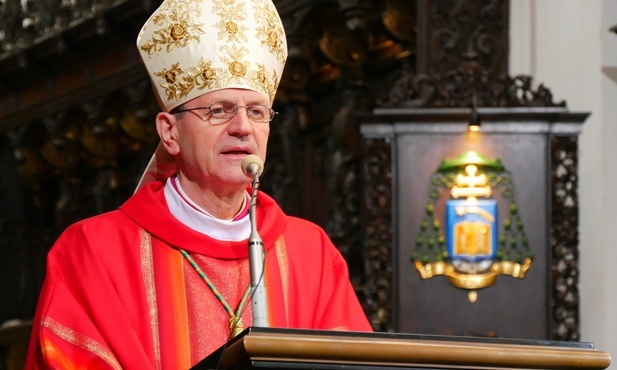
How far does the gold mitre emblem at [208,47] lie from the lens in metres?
3.88

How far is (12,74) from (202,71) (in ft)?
26.1

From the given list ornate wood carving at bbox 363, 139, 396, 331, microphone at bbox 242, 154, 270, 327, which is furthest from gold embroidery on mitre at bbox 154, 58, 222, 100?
ornate wood carving at bbox 363, 139, 396, 331

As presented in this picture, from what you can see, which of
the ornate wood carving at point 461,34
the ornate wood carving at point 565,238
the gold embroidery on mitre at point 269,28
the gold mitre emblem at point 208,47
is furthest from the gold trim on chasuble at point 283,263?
the ornate wood carving at point 461,34

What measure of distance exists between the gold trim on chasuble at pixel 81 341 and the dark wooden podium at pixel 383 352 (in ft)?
1.55

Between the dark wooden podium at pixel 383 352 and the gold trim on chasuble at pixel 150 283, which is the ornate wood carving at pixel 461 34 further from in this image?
the dark wooden podium at pixel 383 352

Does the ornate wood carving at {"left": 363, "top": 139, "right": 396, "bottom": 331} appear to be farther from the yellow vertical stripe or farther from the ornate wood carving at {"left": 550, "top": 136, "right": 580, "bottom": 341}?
the yellow vertical stripe

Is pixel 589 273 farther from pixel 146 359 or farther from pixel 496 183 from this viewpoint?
pixel 146 359

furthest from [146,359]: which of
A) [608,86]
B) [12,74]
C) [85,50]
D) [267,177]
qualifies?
[12,74]

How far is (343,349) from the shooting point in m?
2.96

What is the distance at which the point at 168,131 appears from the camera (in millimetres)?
3857

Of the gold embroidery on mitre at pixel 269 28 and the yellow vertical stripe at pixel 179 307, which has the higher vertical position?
the gold embroidery on mitre at pixel 269 28

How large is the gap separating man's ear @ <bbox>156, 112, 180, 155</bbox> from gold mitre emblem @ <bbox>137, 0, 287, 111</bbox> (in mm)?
37

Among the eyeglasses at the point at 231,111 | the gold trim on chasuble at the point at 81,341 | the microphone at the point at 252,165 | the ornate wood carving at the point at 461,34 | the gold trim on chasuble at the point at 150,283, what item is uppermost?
Answer: the ornate wood carving at the point at 461,34

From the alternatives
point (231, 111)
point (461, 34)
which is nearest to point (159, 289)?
point (231, 111)
